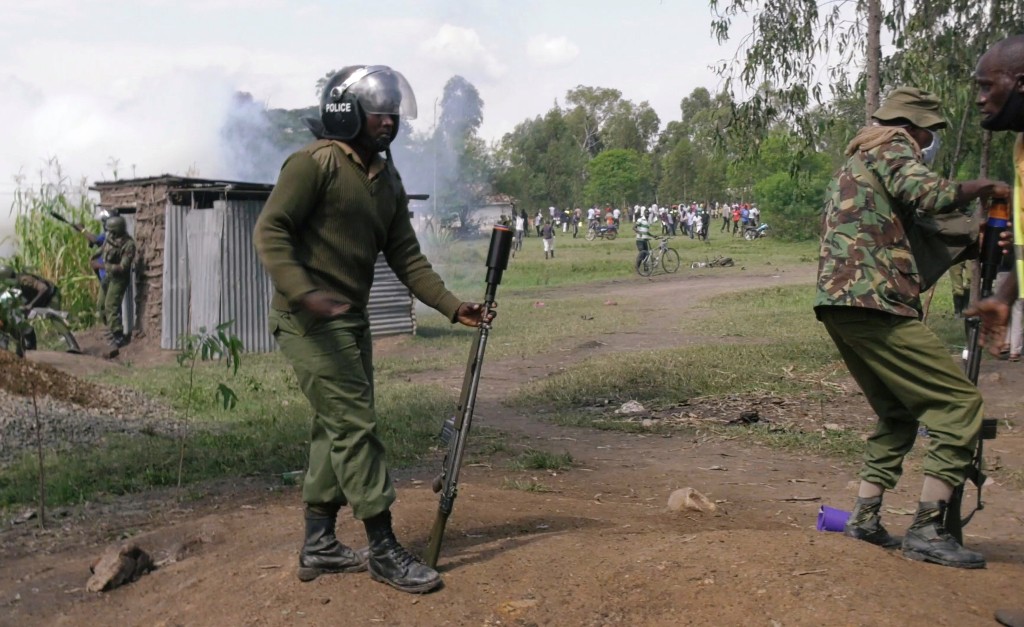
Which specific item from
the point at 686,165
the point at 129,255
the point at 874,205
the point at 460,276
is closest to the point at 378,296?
the point at 129,255

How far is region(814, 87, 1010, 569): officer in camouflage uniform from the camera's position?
4.23m

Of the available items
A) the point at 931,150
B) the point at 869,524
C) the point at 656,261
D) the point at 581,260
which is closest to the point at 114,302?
the point at 869,524

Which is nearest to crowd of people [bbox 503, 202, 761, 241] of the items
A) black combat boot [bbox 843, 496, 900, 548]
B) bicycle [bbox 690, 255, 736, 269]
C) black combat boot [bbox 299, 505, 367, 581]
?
bicycle [bbox 690, 255, 736, 269]

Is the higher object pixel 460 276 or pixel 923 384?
pixel 923 384

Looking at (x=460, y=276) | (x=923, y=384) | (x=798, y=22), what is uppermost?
(x=798, y=22)

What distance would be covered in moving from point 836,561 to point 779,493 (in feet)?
9.12

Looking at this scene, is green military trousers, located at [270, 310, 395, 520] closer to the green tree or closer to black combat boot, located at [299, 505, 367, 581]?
black combat boot, located at [299, 505, 367, 581]

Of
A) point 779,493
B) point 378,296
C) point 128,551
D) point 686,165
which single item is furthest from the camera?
point 686,165

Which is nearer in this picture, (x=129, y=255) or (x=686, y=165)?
(x=129, y=255)

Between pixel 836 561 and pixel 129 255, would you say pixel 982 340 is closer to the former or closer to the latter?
pixel 836 561

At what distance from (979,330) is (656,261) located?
Result: 24835 millimetres

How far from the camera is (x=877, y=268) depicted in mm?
4312

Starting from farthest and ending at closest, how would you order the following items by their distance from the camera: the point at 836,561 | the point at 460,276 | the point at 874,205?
the point at 460,276 < the point at 874,205 < the point at 836,561

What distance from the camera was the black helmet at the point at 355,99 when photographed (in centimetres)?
422
